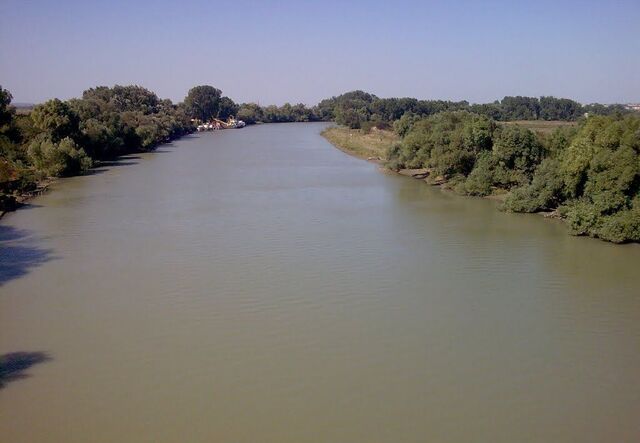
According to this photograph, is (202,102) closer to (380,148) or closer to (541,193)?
(380,148)

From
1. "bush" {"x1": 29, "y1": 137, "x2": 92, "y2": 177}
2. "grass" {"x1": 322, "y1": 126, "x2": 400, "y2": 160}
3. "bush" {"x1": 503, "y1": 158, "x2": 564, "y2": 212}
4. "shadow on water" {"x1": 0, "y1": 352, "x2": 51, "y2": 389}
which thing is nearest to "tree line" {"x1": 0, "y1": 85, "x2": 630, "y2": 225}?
"bush" {"x1": 29, "y1": 137, "x2": 92, "y2": 177}

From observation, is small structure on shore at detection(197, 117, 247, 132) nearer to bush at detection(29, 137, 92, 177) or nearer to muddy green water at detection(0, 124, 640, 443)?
bush at detection(29, 137, 92, 177)

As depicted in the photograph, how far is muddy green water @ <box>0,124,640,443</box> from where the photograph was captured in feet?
18.0

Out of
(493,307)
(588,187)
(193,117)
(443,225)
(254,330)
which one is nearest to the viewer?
(254,330)

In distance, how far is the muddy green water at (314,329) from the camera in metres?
5.50

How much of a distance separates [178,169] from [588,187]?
1530cm

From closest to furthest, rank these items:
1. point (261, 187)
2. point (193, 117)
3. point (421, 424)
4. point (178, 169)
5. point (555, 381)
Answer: point (421, 424) < point (555, 381) < point (261, 187) < point (178, 169) < point (193, 117)

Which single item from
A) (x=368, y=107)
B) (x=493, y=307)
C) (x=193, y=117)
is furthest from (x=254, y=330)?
(x=193, y=117)

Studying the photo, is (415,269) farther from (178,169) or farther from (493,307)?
(178,169)

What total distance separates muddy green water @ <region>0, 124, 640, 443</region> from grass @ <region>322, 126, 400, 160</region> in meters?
14.4

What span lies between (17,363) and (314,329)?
134 inches

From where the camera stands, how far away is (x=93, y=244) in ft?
36.8

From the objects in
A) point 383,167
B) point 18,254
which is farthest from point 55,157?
point 383,167

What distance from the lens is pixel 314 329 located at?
288 inches
